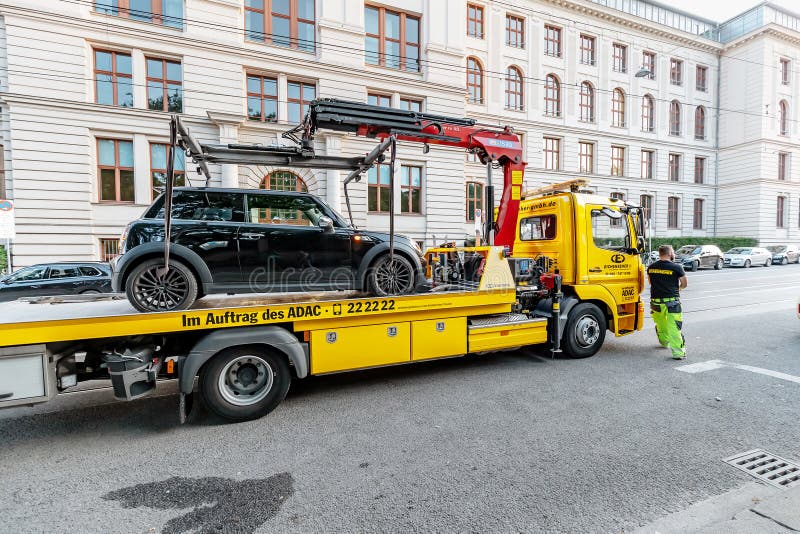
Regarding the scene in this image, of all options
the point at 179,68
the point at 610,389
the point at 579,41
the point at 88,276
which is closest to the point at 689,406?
the point at 610,389

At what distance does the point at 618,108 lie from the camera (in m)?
33.6

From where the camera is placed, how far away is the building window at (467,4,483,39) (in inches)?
1085

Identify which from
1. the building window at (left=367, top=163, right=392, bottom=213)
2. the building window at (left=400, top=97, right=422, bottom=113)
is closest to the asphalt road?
the building window at (left=367, top=163, right=392, bottom=213)

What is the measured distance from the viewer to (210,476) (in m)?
3.23

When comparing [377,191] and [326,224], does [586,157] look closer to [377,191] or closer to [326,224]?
[377,191]

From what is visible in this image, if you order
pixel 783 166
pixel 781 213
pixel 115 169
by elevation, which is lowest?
pixel 781 213

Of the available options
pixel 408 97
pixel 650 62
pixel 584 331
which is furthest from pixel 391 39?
pixel 650 62

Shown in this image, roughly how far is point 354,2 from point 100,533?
2393 cm

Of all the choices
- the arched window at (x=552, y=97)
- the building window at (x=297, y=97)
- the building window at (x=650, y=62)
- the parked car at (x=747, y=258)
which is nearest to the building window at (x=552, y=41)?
the arched window at (x=552, y=97)

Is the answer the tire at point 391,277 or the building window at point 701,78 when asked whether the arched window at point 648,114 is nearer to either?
the building window at point 701,78

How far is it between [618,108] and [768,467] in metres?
37.4

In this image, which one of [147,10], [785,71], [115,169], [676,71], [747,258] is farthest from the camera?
[785,71]

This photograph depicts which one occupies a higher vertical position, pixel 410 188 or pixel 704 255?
pixel 410 188

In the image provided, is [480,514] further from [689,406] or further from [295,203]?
[295,203]
